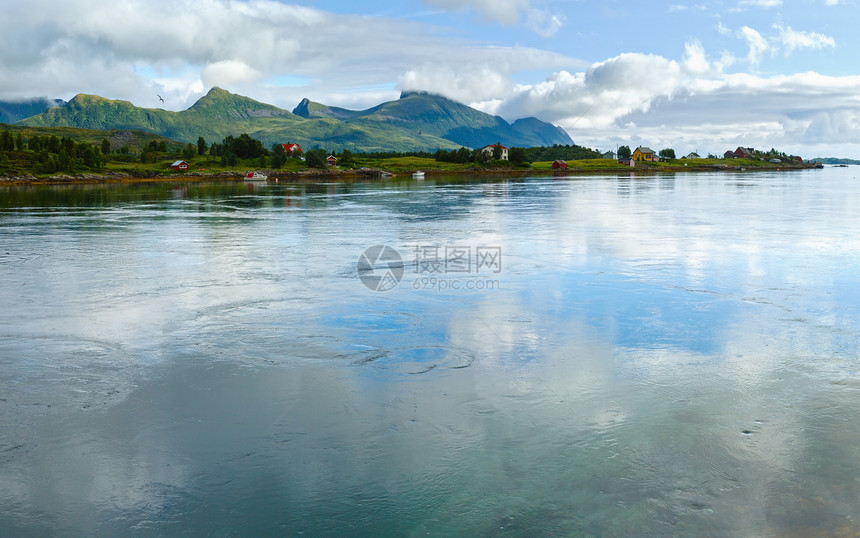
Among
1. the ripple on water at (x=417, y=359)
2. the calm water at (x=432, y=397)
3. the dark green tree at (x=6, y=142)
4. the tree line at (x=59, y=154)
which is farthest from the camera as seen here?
the dark green tree at (x=6, y=142)

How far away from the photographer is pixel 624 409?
12.7 m

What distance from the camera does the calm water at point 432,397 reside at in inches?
369

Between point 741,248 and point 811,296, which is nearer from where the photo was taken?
point 811,296

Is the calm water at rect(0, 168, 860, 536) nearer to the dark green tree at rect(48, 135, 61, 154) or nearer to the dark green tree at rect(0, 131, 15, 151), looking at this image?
the dark green tree at rect(0, 131, 15, 151)

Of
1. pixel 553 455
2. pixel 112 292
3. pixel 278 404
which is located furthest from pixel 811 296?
pixel 112 292

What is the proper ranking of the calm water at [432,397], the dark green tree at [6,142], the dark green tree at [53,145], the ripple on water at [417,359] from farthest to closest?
the dark green tree at [53,145] < the dark green tree at [6,142] < the ripple on water at [417,359] < the calm water at [432,397]

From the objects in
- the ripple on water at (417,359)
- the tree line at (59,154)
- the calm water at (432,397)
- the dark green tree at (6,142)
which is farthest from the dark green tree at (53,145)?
the ripple on water at (417,359)

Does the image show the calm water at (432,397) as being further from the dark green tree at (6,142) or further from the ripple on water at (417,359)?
the dark green tree at (6,142)

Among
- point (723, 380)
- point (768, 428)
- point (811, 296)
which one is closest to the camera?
point (768, 428)

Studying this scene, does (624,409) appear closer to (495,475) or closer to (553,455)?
(553,455)

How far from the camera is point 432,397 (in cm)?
1350

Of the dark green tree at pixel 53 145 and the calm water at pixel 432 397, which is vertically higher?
the dark green tree at pixel 53 145

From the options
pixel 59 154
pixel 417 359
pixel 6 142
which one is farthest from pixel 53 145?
pixel 417 359

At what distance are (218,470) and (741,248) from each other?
1217 inches
